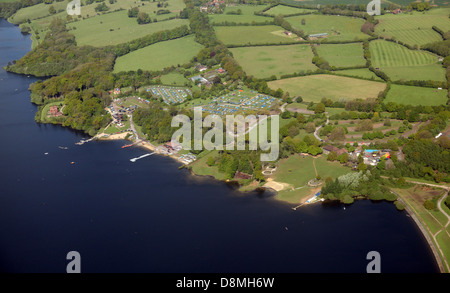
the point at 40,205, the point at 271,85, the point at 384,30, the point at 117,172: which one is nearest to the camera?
the point at 40,205

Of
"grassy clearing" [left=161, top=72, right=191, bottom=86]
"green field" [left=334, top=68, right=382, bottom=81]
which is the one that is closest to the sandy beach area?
"grassy clearing" [left=161, top=72, right=191, bottom=86]

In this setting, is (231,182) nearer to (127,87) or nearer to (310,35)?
(127,87)

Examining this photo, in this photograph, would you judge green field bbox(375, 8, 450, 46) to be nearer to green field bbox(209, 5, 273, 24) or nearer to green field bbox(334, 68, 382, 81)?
green field bbox(334, 68, 382, 81)

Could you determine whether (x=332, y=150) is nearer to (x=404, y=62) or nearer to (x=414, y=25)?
(x=404, y=62)

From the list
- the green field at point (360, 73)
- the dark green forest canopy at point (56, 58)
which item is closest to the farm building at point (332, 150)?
the green field at point (360, 73)

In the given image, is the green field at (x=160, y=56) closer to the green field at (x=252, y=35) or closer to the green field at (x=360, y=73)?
the green field at (x=252, y=35)

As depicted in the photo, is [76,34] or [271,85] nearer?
[271,85]

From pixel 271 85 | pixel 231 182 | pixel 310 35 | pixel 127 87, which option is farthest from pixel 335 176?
pixel 310 35
